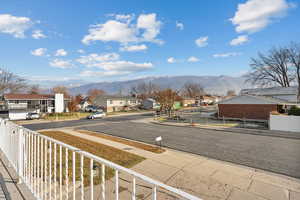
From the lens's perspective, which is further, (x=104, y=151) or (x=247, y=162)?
(x=104, y=151)

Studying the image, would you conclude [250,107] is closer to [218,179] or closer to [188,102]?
[218,179]

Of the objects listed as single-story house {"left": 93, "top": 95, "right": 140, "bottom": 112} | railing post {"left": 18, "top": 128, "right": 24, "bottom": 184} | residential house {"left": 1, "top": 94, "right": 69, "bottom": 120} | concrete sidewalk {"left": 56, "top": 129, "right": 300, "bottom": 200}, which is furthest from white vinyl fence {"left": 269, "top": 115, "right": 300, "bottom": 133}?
single-story house {"left": 93, "top": 95, "right": 140, "bottom": 112}

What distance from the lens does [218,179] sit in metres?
5.66

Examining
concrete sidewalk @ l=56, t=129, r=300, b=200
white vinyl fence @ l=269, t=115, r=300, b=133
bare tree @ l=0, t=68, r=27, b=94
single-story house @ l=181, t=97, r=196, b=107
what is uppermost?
bare tree @ l=0, t=68, r=27, b=94

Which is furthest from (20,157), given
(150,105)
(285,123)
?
(150,105)

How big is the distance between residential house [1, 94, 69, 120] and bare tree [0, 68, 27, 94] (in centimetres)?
635

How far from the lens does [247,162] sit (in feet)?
24.4

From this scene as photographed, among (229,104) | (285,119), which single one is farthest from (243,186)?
(229,104)

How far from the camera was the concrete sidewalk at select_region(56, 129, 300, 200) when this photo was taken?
15.6 feet

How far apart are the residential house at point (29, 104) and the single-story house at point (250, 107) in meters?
34.9

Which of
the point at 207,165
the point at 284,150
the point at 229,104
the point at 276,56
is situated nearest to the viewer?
the point at 207,165

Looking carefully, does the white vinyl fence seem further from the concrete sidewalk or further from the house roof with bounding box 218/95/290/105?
the concrete sidewalk

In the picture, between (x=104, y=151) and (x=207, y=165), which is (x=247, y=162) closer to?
(x=207, y=165)

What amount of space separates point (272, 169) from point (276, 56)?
36456 mm
